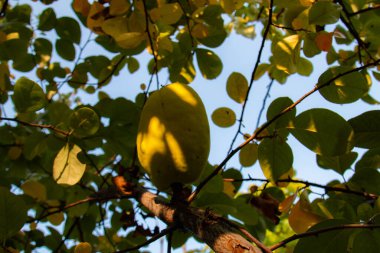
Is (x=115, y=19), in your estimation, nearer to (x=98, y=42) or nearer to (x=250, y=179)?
(x=98, y=42)

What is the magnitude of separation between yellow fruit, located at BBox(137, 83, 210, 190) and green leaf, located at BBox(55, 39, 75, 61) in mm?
1027

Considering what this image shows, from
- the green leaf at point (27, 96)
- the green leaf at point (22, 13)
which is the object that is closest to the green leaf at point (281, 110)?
the green leaf at point (27, 96)

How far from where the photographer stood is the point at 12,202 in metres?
0.99

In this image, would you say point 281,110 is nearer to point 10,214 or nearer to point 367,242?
point 367,242

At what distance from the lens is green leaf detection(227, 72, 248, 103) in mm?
1228

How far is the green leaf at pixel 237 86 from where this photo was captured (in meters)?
1.23

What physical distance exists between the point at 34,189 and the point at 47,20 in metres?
0.75

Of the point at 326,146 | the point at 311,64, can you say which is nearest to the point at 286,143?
the point at 326,146

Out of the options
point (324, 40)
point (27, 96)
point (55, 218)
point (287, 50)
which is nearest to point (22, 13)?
point (27, 96)

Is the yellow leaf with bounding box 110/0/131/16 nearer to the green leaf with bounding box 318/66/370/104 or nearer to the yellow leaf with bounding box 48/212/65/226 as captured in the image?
the green leaf with bounding box 318/66/370/104

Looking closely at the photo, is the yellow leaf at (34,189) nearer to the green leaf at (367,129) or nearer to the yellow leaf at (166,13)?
the yellow leaf at (166,13)

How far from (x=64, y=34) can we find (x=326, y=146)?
4.41 ft

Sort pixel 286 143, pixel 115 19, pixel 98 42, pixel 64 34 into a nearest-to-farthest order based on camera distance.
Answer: pixel 286 143 < pixel 115 19 < pixel 98 42 < pixel 64 34

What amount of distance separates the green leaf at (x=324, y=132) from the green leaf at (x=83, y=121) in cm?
64
